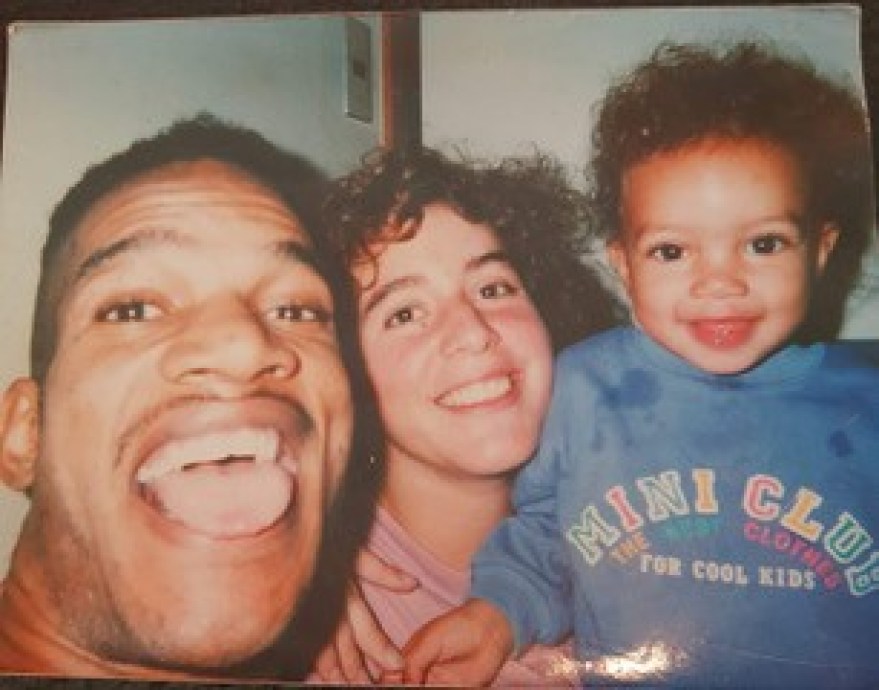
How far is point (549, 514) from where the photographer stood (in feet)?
2.28

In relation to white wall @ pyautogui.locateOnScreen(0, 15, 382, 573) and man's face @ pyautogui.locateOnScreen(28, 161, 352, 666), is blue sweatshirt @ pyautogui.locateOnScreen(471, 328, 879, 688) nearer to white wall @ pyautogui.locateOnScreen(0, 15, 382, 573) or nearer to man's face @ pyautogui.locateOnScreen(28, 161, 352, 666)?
man's face @ pyautogui.locateOnScreen(28, 161, 352, 666)

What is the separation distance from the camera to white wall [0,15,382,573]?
77 centimetres

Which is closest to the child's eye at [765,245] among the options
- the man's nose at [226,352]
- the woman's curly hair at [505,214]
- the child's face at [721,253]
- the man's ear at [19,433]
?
the child's face at [721,253]

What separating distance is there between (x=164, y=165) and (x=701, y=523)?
491 millimetres

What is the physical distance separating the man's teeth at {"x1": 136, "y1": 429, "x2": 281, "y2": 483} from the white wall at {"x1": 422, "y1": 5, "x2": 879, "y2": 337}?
0.27m

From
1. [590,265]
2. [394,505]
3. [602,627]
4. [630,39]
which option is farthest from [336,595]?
[630,39]

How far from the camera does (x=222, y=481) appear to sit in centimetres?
70

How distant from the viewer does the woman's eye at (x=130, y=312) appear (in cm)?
73

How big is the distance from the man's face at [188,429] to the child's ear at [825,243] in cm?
36

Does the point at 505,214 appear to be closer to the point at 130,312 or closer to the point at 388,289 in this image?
the point at 388,289

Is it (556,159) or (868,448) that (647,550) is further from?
(556,159)

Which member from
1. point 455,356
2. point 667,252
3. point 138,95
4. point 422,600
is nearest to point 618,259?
point 667,252

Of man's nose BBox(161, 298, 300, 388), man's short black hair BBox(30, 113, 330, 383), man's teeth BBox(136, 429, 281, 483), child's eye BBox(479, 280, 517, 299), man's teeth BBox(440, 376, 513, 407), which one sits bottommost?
man's teeth BBox(136, 429, 281, 483)

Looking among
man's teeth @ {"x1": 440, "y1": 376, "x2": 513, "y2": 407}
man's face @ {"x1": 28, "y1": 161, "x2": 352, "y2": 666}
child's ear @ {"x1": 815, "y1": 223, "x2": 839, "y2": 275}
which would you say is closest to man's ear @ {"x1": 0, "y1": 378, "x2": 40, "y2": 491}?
man's face @ {"x1": 28, "y1": 161, "x2": 352, "y2": 666}
